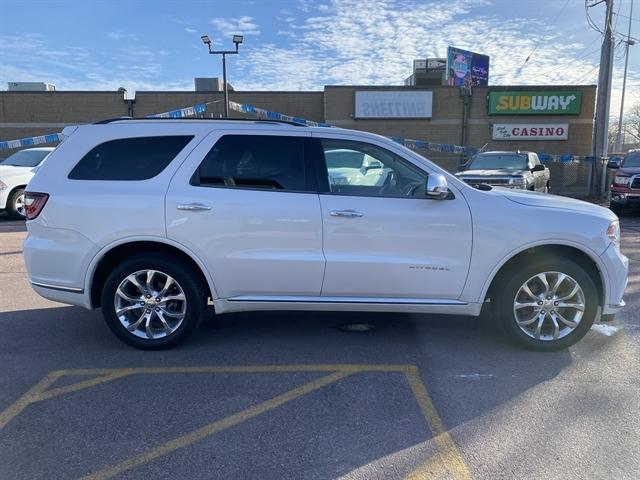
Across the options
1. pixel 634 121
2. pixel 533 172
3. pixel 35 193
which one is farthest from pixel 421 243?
pixel 634 121

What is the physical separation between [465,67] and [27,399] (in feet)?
113

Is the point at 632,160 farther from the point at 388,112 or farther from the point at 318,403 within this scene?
the point at 318,403

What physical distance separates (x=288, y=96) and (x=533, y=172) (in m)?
13.6

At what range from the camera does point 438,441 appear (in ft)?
9.86

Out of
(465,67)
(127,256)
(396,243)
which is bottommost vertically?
(127,256)

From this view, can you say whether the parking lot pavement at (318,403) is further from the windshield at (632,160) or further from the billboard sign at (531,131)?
the billboard sign at (531,131)

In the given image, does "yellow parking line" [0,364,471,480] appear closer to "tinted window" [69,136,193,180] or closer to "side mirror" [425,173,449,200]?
"side mirror" [425,173,449,200]

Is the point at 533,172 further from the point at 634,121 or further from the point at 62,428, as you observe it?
the point at 634,121

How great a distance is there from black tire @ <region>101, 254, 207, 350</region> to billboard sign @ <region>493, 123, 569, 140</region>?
2261 centimetres

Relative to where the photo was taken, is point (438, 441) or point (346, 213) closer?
point (438, 441)

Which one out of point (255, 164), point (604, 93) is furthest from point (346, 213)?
point (604, 93)

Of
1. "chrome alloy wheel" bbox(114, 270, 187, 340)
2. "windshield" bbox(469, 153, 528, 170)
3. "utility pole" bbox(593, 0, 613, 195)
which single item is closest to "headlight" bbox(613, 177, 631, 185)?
"windshield" bbox(469, 153, 528, 170)

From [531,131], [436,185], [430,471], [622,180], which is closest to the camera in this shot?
[430,471]

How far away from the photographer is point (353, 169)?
454 centimetres
